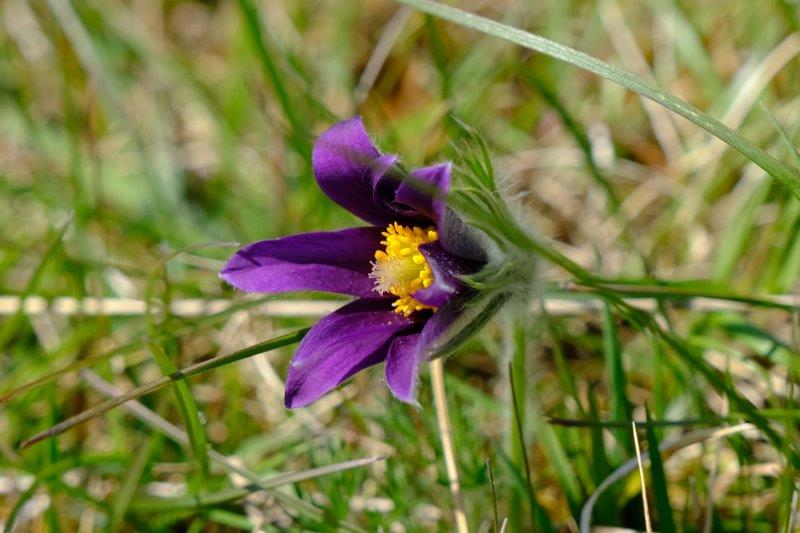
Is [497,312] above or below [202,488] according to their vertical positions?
above

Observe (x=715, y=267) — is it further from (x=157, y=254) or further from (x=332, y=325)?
(x=157, y=254)

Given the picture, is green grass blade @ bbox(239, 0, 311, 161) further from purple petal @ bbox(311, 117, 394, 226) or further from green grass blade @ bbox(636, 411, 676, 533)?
green grass blade @ bbox(636, 411, 676, 533)

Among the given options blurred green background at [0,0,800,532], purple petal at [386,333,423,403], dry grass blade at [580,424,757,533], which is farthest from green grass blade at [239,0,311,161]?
dry grass blade at [580,424,757,533]

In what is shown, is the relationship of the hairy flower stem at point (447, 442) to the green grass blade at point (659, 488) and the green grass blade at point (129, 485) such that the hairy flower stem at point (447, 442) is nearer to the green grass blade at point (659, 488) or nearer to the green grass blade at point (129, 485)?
the green grass blade at point (659, 488)

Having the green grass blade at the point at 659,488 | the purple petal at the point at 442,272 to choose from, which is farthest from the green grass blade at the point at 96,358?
the green grass blade at the point at 659,488

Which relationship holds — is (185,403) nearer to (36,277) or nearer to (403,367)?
(403,367)

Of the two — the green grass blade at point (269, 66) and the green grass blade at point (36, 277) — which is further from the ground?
the green grass blade at point (269, 66)

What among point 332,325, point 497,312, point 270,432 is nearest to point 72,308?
point 270,432
